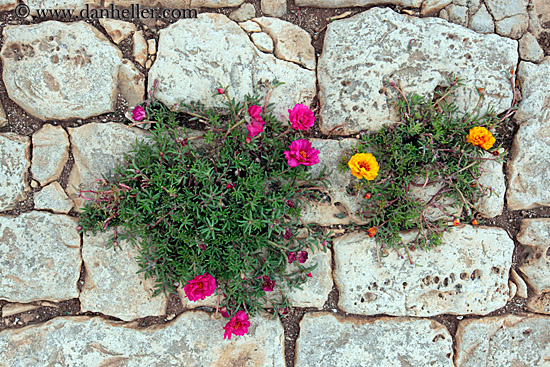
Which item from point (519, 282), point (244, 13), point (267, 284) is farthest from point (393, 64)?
point (519, 282)

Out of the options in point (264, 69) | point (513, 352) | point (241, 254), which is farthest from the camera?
point (513, 352)

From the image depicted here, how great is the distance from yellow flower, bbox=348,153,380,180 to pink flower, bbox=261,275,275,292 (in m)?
0.95

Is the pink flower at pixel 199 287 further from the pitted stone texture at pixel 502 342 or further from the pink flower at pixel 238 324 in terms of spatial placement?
the pitted stone texture at pixel 502 342

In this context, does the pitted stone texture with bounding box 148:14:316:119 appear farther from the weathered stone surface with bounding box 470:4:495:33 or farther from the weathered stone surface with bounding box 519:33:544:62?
the weathered stone surface with bounding box 519:33:544:62

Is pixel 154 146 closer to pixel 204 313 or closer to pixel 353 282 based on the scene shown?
pixel 204 313

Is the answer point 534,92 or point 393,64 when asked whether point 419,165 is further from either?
point 534,92

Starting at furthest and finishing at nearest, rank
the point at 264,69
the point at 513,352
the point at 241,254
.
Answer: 1. the point at 513,352
2. the point at 264,69
3. the point at 241,254

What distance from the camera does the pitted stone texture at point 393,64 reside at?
300cm

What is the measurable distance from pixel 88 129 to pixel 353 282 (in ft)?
7.46

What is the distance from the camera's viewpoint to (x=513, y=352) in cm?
319

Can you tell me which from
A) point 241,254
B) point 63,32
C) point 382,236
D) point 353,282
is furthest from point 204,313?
point 63,32

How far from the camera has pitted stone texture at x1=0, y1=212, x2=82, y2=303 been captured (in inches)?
118

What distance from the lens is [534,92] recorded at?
3078 mm

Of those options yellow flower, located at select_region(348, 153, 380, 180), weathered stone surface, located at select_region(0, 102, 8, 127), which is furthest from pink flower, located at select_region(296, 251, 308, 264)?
weathered stone surface, located at select_region(0, 102, 8, 127)
